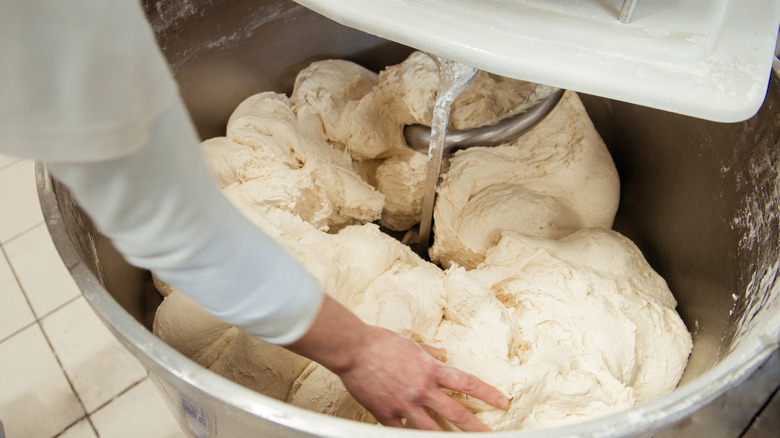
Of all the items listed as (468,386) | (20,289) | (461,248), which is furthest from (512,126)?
(20,289)

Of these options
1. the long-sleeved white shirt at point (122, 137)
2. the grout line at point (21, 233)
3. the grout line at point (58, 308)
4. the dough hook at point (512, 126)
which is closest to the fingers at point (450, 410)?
the long-sleeved white shirt at point (122, 137)

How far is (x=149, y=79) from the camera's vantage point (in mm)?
300

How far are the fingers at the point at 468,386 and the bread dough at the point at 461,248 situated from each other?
62mm

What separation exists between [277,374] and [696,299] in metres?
0.69

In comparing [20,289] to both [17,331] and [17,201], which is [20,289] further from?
[17,201]

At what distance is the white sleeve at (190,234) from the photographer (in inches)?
12.3

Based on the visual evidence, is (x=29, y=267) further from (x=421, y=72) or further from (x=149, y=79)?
(x=149, y=79)

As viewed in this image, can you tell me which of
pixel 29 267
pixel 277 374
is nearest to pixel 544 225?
pixel 277 374

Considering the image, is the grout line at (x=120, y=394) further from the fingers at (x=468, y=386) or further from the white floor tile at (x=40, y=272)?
the fingers at (x=468, y=386)

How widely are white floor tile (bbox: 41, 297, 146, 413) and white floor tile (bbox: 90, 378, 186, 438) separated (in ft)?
0.08

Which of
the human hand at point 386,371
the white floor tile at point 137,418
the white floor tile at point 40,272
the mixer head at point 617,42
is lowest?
the white floor tile at point 137,418

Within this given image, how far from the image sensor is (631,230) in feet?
3.57

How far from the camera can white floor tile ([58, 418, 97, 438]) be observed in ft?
3.57

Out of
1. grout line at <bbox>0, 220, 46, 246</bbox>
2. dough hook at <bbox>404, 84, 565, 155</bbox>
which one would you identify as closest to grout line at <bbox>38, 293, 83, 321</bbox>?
grout line at <bbox>0, 220, 46, 246</bbox>
